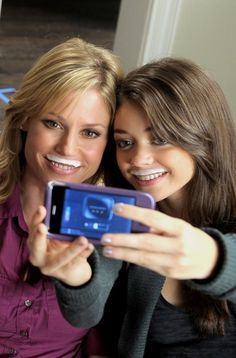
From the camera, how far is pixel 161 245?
831 mm

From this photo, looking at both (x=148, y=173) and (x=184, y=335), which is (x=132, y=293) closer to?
(x=184, y=335)

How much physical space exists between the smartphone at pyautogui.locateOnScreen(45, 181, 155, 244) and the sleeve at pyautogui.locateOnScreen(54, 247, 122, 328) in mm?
108

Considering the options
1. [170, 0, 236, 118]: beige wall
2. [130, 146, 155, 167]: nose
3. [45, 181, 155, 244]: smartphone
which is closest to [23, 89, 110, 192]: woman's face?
[130, 146, 155, 167]: nose

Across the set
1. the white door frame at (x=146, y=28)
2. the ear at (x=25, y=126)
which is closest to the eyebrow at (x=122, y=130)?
the ear at (x=25, y=126)

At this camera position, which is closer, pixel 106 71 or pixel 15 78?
pixel 106 71

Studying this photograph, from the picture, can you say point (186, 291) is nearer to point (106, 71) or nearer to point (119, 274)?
point (119, 274)

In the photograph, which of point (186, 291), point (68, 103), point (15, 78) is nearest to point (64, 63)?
point (68, 103)

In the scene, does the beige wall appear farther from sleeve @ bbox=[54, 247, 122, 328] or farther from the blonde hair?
sleeve @ bbox=[54, 247, 122, 328]

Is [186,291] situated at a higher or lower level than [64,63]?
lower

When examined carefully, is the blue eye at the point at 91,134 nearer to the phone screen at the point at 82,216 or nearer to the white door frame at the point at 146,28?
the phone screen at the point at 82,216

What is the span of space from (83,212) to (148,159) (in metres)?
0.24

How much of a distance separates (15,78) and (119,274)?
6.86ft

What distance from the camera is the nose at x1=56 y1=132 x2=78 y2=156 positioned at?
1151 mm

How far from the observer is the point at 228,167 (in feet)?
3.87
